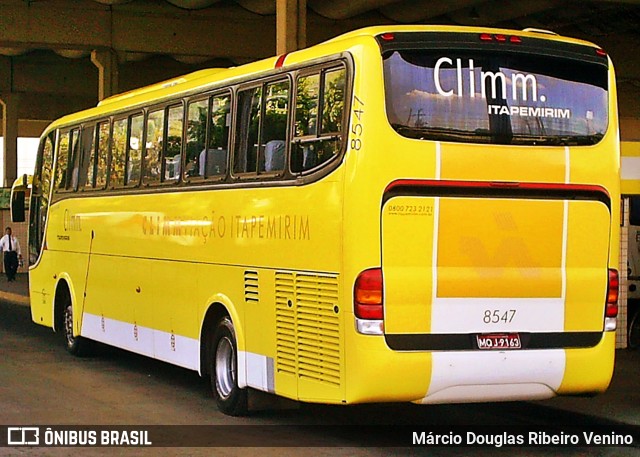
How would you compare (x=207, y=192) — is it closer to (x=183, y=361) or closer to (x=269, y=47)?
(x=183, y=361)

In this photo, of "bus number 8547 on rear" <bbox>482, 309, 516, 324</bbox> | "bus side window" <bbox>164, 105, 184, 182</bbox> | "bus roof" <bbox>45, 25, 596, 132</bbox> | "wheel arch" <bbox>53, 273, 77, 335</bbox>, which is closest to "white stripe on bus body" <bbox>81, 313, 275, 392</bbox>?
"wheel arch" <bbox>53, 273, 77, 335</bbox>

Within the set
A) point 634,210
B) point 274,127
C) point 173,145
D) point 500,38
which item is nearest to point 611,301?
point 500,38

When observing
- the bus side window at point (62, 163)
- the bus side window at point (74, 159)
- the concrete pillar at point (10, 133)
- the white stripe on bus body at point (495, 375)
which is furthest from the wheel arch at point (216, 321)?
the concrete pillar at point (10, 133)

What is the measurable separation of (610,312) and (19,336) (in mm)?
13514

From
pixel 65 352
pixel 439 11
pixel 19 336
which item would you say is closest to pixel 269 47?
pixel 439 11

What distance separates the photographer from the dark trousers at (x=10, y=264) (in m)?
43.0

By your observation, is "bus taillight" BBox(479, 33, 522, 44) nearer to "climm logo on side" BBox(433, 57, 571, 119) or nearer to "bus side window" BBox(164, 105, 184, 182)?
"climm logo on side" BBox(433, 57, 571, 119)

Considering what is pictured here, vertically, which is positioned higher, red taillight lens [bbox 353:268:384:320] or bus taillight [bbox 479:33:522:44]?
bus taillight [bbox 479:33:522:44]

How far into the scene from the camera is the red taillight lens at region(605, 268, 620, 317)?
1145cm

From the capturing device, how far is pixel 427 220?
35.0ft

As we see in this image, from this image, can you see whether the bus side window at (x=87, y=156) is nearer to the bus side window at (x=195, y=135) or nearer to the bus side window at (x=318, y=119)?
the bus side window at (x=195, y=135)

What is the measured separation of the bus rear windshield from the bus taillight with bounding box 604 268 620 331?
1.20 metres

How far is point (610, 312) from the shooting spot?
11492mm

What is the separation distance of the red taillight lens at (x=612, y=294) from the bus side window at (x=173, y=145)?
5.35m
